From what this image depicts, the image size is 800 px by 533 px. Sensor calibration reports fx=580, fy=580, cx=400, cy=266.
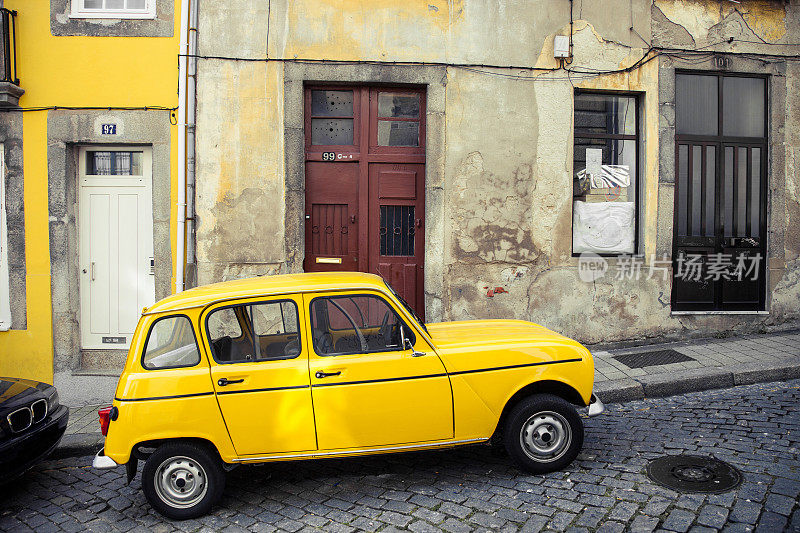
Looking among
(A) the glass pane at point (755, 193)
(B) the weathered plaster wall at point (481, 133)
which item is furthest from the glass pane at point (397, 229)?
(A) the glass pane at point (755, 193)

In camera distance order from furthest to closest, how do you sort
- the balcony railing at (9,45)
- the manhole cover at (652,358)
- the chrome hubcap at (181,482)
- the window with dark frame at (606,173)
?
the window with dark frame at (606,173) → the balcony railing at (9,45) → the manhole cover at (652,358) → the chrome hubcap at (181,482)

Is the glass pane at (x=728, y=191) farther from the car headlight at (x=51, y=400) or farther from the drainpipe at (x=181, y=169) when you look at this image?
the car headlight at (x=51, y=400)

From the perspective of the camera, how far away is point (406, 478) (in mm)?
4629

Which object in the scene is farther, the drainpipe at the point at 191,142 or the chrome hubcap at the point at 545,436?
the drainpipe at the point at 191,142

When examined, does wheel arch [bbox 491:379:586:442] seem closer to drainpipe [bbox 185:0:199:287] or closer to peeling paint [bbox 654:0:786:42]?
drainpipe [bbox 185:0:199:287]

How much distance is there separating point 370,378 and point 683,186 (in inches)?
258

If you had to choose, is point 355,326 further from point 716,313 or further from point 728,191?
point 728,191

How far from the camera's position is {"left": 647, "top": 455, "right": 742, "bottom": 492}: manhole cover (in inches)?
160

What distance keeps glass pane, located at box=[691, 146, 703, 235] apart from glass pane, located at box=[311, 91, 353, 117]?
16.8 feet

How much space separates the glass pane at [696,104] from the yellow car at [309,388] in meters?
5.72

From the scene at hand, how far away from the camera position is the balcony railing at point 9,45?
7.68m

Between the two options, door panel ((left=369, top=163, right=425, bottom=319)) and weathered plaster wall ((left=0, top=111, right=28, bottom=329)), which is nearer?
weathered plaster wall ((left=0, top=111, right=28, bottom=329))

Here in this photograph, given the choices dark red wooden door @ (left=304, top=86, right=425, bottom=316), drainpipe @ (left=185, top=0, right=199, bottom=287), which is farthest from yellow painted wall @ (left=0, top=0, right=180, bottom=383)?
dark red wooden door @ (left=304, top=86, right=425, bottom=316)

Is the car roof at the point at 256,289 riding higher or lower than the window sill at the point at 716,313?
higher
